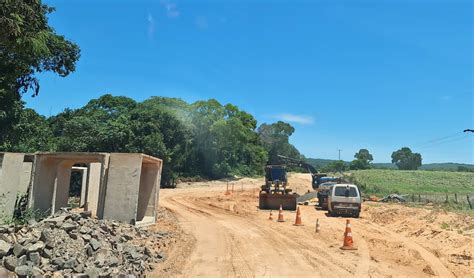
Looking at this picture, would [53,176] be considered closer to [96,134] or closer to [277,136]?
[96,134]

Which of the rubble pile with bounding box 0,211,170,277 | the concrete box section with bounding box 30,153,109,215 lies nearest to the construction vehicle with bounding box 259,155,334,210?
the concrete box section with bounding box 30,153,109,215

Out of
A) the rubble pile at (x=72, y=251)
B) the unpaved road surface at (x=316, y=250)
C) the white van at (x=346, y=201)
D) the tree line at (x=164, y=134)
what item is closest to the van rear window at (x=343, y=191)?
the white van at (x=346, y=201)

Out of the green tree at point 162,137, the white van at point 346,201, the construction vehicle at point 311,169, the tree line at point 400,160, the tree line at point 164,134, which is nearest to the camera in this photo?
the white van at point 346,201

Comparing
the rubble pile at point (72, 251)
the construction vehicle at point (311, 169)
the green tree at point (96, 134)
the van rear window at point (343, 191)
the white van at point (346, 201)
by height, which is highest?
the green tree at point (96, 134)

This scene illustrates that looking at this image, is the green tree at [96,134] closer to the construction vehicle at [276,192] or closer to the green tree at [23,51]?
the green tree at [23,51]

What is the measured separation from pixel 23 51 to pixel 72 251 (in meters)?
6.47

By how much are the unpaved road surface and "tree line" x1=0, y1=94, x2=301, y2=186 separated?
20322 millimetres

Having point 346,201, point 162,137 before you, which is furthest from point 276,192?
point 162,137

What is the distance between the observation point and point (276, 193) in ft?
90.8

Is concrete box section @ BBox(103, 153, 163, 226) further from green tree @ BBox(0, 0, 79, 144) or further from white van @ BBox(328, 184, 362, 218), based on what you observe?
white van @ BBox(328, 184, 362, 218)

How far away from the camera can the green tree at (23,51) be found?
1158 cm

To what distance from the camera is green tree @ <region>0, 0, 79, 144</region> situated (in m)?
11.6

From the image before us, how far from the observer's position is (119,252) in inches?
441

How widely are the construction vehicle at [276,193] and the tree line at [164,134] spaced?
17.5m
